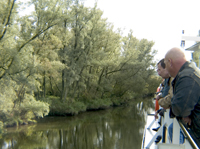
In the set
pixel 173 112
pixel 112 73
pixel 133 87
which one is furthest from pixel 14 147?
pixel 133 87

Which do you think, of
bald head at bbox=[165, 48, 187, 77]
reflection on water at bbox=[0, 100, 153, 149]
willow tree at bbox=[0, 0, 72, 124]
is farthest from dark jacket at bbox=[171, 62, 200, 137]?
willow tree at bbox=[0, 0, 72, 124]

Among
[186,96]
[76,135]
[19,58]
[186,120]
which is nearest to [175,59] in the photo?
[186,96]

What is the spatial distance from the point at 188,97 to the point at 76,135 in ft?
45.3

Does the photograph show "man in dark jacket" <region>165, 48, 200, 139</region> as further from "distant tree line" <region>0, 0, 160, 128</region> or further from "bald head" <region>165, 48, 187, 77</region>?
"distant tree line" <region>0, 0, 160, 128</region>

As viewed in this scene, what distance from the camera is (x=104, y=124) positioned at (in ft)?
59.2

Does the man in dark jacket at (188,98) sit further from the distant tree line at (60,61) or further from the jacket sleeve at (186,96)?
the distant tree line at (60,61)

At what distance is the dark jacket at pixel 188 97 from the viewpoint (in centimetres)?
190

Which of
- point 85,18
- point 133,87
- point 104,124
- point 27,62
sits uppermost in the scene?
point 85,18

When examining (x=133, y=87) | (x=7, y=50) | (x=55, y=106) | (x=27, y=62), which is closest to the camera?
(x=7, y=50)

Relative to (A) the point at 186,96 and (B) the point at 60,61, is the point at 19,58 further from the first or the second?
(A) the point at 186,96

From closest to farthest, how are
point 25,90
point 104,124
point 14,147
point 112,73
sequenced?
point 14,147 < point 25,90 < point 104,124 < point 112,73

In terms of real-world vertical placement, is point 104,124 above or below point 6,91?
below

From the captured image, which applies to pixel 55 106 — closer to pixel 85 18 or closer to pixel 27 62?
pixel 27 62

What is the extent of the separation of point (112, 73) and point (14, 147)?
66.0ft
